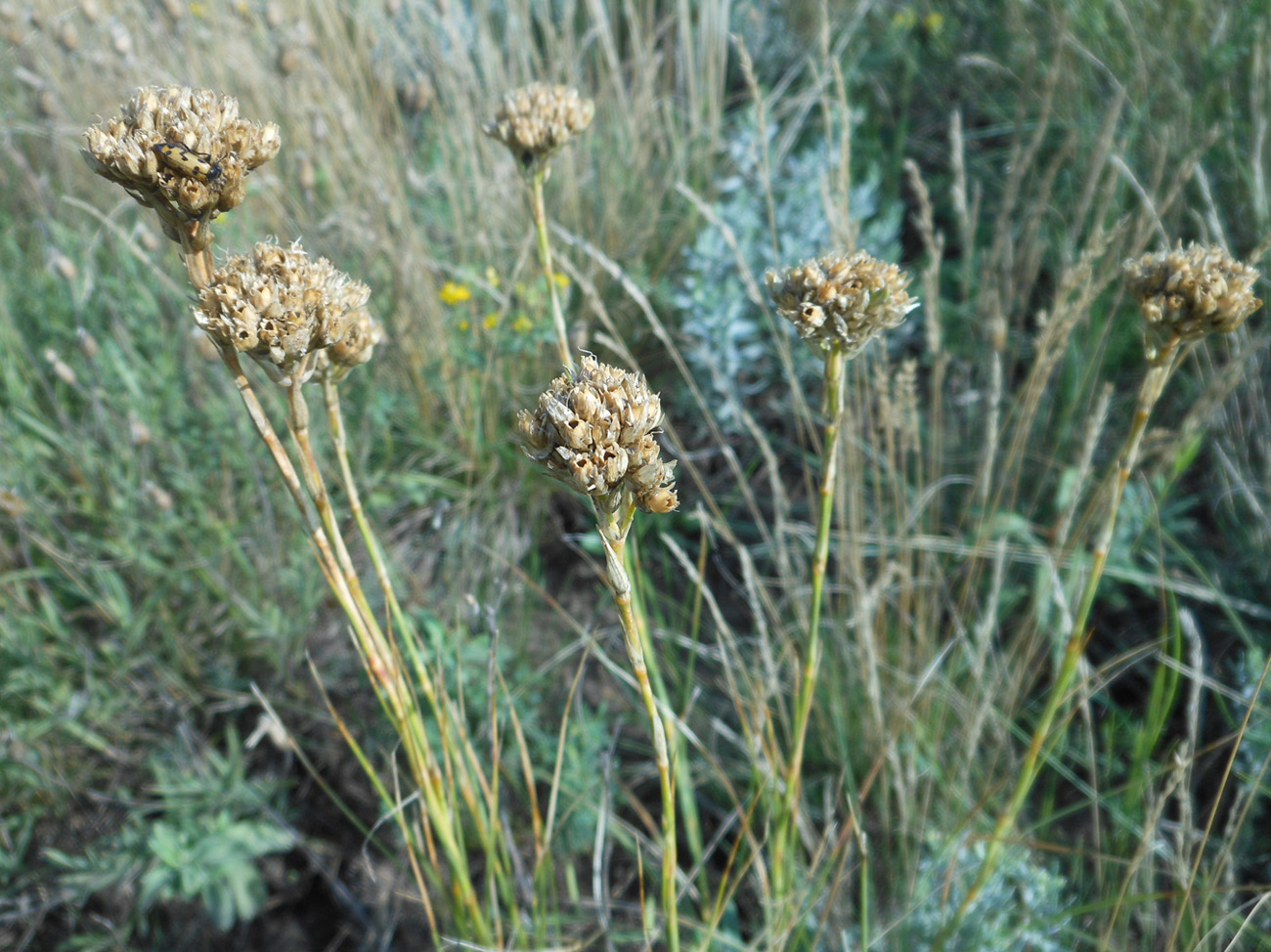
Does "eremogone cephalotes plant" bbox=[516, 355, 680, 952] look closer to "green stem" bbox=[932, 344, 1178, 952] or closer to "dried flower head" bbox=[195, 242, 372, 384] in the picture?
"dried flower head" bbox=[195, 242, 372, 384]

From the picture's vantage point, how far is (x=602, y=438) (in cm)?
69

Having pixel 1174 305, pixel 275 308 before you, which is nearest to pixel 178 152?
pixel 275 308

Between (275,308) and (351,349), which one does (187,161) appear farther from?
(351,349)

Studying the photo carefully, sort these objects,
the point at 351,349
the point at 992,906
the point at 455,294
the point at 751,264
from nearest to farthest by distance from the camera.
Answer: the point at 351,349
the point at 992,906
the point at 455,294
the point at 751,264

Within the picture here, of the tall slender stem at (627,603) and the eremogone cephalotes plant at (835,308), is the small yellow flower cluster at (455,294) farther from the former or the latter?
the tall slender stem at (627,603)

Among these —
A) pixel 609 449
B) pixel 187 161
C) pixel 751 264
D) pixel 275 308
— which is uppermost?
pixel 187 161

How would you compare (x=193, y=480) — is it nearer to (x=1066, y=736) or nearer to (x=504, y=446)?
(x=504, y=446)

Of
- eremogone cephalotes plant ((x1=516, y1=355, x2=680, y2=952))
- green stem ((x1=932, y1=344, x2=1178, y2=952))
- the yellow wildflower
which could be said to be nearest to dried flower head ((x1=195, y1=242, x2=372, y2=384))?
eremogone cephalotes plant ((x1=516, y1=355, x2=680, y2=952))

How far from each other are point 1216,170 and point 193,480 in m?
3.09

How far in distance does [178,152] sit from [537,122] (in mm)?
567

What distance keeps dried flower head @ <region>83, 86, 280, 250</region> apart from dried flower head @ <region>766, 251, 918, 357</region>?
1.87 feet

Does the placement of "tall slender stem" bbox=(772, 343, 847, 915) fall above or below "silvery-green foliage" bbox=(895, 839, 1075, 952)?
above

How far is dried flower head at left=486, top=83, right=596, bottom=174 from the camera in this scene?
1192 mm

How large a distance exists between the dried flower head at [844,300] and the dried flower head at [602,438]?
0.87 feet
